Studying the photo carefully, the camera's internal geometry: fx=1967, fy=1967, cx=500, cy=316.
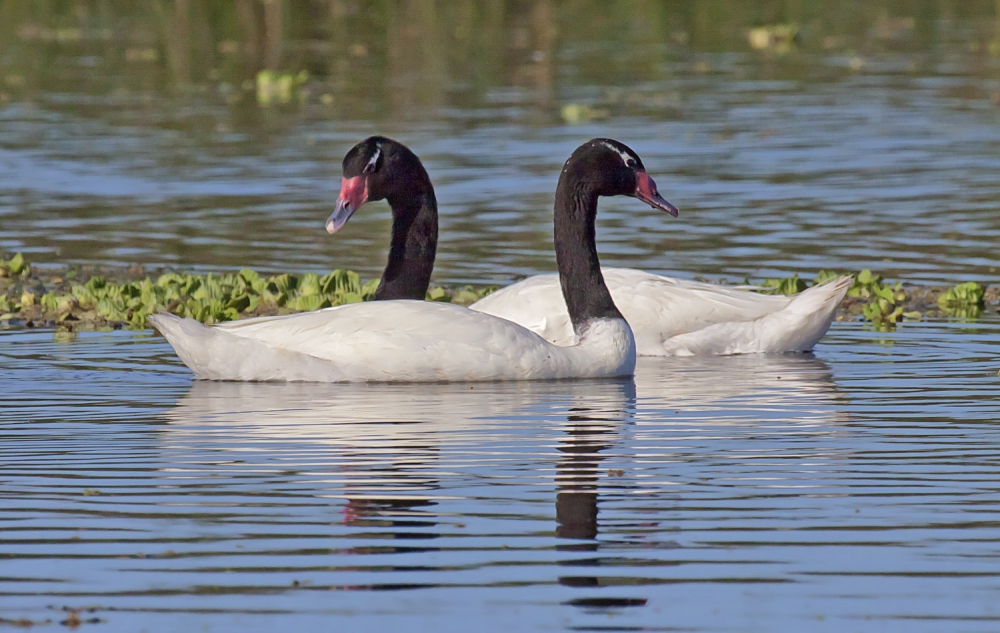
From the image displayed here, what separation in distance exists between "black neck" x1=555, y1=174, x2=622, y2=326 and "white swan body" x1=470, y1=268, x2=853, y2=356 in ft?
1.56

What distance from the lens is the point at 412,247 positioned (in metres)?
12.5

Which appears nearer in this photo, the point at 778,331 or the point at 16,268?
the point at 778,331

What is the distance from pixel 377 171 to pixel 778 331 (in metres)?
2.71

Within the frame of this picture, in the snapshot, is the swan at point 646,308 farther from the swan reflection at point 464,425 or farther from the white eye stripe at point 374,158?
the swan reflection at point 464,425

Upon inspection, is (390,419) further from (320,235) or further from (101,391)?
(320,235)

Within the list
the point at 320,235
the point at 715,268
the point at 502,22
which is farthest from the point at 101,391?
the point at 502,22

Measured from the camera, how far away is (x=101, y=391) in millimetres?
10672

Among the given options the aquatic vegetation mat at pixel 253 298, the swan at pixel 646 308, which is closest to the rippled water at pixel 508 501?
the swan at pixel 646 308

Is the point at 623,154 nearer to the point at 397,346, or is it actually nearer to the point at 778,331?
the point at 778,331

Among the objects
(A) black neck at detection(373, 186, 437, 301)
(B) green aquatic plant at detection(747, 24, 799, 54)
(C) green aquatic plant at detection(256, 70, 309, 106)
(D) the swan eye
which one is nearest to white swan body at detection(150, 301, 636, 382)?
(A) black neck at detection(373, 186, 437, 301)

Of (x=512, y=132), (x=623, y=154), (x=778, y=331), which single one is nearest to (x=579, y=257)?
(x=623, y=154)

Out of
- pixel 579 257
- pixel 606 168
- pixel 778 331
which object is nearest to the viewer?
pixel 579 257

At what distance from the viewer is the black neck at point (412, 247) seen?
40.8 feet

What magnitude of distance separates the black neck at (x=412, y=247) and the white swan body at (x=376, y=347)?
4.20 ft
